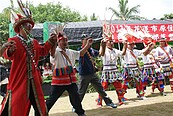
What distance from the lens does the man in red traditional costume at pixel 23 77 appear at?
3.49 meters

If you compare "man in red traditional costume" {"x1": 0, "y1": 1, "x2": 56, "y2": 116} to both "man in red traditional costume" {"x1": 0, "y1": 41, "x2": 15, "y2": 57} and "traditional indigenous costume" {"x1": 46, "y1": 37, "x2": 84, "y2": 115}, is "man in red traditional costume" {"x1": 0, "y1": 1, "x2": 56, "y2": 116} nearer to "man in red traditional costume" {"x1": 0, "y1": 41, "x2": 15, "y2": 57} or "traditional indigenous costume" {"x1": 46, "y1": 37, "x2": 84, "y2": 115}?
"man in red traditional costume" {"x1": 0, "y1": 41, "x2": 15, "y2": 57}

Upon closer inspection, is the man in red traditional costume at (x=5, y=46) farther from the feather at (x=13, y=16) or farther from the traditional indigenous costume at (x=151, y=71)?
the traditional indigenous costume at (x=151, y=71)

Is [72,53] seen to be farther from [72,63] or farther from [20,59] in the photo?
[20,59]

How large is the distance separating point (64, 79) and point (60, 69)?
0.68 ft

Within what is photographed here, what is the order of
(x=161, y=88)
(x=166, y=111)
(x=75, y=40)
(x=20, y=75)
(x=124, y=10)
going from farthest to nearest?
(x=124, y=10)
(x=75, y=40)
(x=161, y=88)
(x=166, y=111)
(x=20, y=75)

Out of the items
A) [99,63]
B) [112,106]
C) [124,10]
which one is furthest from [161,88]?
[124,10]

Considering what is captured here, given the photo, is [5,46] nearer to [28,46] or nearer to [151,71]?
[28,46]

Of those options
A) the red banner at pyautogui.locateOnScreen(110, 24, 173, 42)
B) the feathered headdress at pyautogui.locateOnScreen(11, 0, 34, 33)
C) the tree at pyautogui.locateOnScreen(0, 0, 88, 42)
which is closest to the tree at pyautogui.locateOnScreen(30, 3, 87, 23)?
the tree at pyautogui.locateOnScreen(0, 0, 88, 42)

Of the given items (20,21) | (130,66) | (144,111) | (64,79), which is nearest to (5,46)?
(20,21)

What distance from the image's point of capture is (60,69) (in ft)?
16.6

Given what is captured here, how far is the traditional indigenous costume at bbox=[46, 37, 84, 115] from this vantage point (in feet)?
16.2

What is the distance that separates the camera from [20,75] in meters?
3.55

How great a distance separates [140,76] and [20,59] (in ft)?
15.3

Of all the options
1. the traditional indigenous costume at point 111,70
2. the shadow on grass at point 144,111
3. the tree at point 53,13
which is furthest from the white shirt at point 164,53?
the tree at point 53,13
